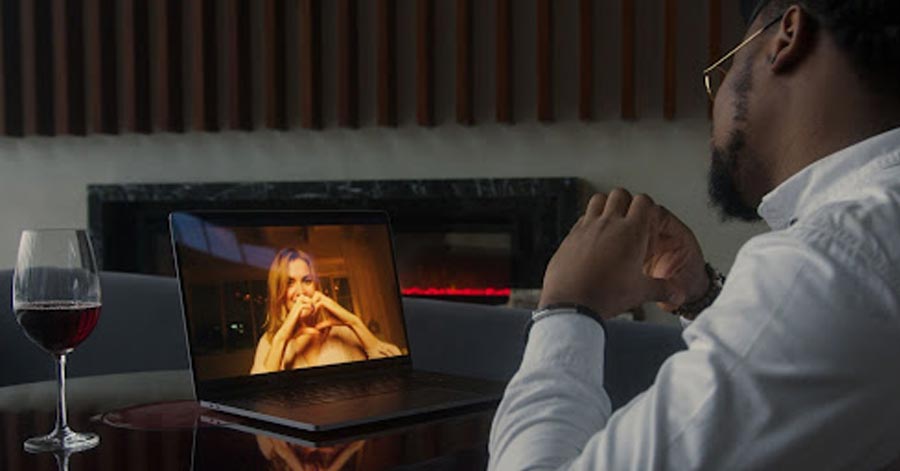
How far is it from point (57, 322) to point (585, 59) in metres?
2.35

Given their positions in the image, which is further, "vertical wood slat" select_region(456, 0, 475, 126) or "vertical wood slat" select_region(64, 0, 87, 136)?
"vertical wood slat" select_region(64, 0, 87, 136)

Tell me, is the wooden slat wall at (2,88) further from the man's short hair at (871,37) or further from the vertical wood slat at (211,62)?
the man's short hair at (871,37)

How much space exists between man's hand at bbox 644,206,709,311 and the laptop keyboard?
0.30 meters

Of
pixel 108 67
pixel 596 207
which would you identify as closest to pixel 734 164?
pixel 596 207

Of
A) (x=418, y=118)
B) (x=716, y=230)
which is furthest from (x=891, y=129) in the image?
(x=418, y=118)

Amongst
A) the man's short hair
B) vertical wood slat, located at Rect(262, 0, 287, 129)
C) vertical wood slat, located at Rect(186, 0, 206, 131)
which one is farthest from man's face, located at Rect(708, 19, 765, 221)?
vertical wood slat, located at Rect(186, 0, 206, 131)

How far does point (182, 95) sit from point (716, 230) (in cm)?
181

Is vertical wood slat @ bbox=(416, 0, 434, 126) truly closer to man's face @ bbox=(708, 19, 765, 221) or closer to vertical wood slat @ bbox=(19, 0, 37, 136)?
vertical wood slat @ bbox=(19, 0, 37, 136)

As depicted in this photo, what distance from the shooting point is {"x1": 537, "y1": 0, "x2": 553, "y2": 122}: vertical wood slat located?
126 inches

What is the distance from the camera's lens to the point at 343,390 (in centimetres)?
119

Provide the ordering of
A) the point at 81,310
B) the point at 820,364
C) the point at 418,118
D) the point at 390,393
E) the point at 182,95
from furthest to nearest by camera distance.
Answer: the point at 182,95
the point at 418,118
the point at 390,393
the point at 81,310
the point at 820,364

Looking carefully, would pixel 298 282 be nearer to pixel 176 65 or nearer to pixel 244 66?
pixel 244 66

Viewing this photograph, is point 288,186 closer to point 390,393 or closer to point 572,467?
point 390,393

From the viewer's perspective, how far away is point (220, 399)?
1141mm
